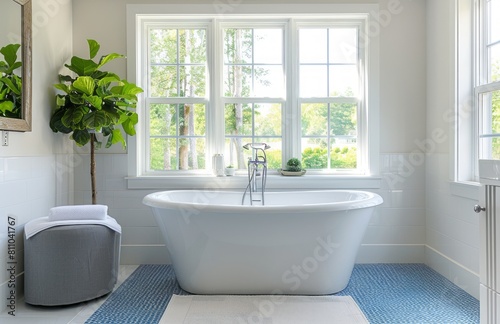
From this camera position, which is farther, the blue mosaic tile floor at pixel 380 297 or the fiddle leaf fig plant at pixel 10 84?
the fiddle leaf fig plant at pixel 10 84

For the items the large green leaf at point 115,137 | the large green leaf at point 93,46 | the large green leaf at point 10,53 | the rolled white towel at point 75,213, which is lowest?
the rolled white towel at point 75,213

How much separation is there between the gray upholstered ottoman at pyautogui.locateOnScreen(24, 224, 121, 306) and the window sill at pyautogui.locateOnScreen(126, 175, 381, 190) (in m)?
1.03

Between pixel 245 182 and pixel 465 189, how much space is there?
185cm

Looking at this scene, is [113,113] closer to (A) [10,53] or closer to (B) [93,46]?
(B) [93,46]

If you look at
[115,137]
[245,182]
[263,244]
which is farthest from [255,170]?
[115,137]

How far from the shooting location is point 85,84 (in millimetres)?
3092

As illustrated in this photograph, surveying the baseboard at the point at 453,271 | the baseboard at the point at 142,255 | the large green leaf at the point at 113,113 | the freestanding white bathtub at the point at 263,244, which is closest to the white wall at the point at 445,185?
the baseboard at the point at 453,271

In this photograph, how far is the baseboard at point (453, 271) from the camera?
2.87 meters

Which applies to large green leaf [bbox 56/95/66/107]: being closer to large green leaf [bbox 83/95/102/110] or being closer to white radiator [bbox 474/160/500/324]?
large green leaf [bbox 83/95/102/110]

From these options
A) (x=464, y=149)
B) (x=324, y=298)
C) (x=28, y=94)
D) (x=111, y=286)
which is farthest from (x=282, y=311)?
(x=28, y=94)

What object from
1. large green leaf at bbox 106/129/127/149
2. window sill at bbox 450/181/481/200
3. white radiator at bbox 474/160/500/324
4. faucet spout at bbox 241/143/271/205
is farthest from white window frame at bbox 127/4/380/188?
white radiator at bbox 474/160/500/324

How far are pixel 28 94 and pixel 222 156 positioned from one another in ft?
5.55

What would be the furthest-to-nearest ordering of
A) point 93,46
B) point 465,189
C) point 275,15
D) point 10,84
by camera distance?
point 275,15
point 93,46
point 465,189
point 10,84

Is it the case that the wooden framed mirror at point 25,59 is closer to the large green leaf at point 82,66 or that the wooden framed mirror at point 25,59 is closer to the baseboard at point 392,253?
the large green leaf at point 82,66
